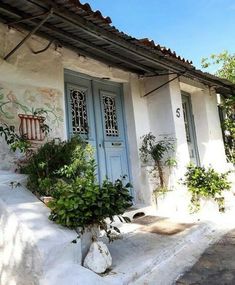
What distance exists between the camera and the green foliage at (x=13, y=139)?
396cm

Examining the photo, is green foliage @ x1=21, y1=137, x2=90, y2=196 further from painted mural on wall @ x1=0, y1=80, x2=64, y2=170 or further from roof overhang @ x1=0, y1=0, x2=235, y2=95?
roof overhang @ x1=0, y1=0, x2=235, y2=95

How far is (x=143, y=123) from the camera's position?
21.8 feet

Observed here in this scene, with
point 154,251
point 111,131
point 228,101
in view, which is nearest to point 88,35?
point 111,131

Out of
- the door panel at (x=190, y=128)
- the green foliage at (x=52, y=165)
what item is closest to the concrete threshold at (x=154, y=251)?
the green foliage at (x=52, y=165)

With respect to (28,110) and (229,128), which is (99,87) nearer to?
(28,110)

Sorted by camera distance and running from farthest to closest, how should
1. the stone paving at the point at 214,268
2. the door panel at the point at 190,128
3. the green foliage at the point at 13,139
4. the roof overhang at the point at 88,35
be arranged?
the door panel at the point at 190,128 < the green foliage at the point at 13,139 < the roof overhang at the point at 88,35 < the stone paving at the point at 214,268

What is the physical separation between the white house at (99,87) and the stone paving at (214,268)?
1.99 meters

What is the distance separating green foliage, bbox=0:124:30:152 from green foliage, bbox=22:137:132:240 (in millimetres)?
214

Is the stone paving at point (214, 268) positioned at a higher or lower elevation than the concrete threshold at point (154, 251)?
lower

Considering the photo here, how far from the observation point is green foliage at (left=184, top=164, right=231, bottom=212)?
6.17 metres

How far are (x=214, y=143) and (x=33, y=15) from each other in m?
5.94

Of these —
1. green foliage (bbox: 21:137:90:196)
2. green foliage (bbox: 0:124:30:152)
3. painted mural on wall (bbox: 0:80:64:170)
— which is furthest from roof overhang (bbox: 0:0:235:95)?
green foliage (bbox: 21:137:90:196)

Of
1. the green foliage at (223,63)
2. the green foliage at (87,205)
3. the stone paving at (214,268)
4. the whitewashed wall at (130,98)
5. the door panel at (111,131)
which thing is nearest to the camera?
the green foliage at (87,205)

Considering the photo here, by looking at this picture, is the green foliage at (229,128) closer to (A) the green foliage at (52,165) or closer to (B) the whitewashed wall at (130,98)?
(B) the whitewashed wall at (130,98)
